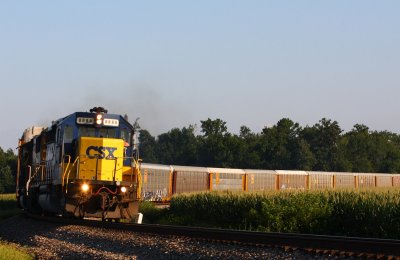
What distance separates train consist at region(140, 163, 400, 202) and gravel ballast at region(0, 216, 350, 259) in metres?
16.6

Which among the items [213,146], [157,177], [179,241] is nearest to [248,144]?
[213,146]

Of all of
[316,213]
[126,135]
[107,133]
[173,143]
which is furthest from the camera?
[173,143]

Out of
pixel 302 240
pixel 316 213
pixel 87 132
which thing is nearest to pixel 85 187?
pixel 87 132

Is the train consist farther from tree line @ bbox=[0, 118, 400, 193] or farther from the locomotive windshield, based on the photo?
tree line @ bbox=[0, 118, 400, 193]

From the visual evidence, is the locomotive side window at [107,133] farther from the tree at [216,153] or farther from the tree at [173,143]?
the tree at [173,143]

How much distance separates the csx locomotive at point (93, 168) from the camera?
19219 mm

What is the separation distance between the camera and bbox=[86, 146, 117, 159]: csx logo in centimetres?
2003

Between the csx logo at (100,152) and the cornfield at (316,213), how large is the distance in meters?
5.23

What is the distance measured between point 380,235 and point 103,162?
907cm

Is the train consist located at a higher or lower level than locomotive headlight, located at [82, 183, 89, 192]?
higher

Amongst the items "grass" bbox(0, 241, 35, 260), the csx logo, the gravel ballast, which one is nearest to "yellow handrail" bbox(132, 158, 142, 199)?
the csx logo

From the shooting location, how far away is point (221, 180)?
132 feet

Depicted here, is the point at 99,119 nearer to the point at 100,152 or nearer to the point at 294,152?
the point at 100,152

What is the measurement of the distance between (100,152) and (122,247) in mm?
7288
